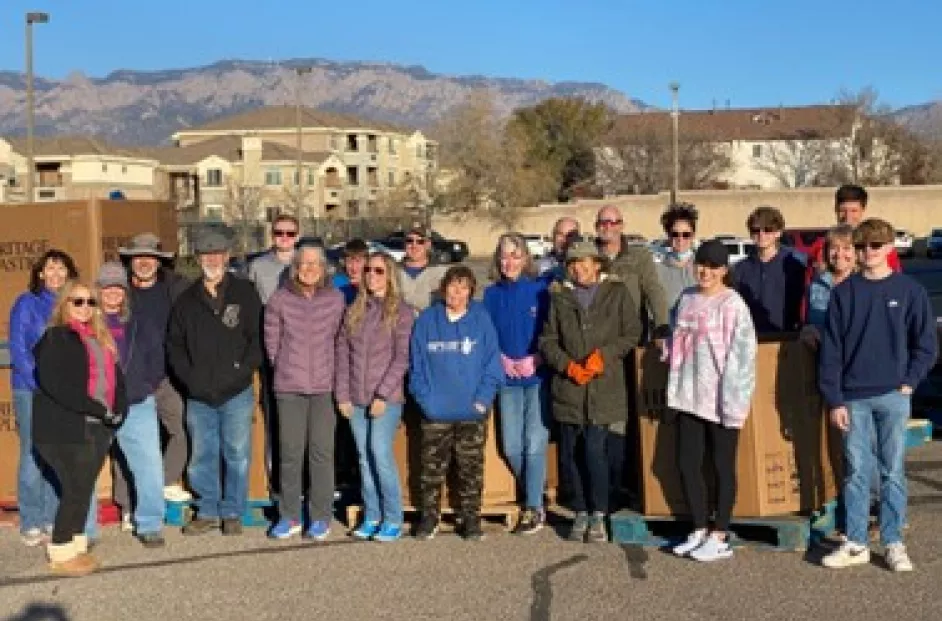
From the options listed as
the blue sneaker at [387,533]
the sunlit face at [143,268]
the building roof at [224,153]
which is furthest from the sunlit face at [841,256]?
the building roof at [224,153]

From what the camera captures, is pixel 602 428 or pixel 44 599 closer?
pixel 44 599

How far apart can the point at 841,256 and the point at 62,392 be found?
450cm

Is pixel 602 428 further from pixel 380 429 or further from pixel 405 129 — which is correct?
pixel 405 129

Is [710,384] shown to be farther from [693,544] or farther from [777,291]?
[777,291]

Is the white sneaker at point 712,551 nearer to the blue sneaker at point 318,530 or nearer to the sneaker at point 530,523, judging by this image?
the sneaker at point 530,523

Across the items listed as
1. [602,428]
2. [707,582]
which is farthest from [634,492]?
[707,582]

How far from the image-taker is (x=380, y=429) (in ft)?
23.4

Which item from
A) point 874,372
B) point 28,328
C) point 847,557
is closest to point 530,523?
point 847,557

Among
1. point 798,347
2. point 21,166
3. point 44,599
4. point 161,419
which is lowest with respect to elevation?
point 44,599

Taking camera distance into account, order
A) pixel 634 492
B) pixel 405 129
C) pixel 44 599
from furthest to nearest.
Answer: pixel 405 129
pixel 634 492
pixel 44 599

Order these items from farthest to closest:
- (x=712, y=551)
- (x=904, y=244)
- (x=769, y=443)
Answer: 1. (x=904, y=244)
2. (x=769, y=443)
3. (x=712, y=551)

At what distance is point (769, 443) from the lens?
675 centimetres

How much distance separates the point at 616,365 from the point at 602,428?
1.26ft

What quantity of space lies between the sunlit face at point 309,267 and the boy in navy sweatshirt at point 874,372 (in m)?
3.01
